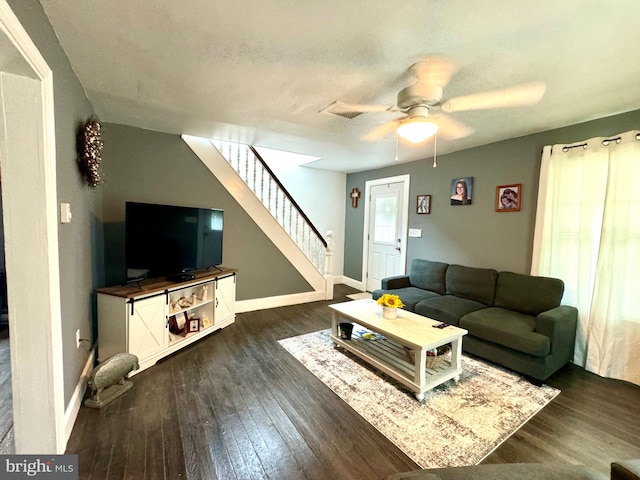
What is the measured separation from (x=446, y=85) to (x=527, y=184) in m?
1.93

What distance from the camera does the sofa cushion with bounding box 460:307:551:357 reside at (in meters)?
2.37

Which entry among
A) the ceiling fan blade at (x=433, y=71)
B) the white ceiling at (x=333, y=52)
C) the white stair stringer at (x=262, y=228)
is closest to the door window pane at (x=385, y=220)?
the white stair stringer at (x=262, y=228)

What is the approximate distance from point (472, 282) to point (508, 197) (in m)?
1.11

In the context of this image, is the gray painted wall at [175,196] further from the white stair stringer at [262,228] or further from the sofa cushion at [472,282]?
the sofa cushion at [472,282]

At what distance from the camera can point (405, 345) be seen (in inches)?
90.2

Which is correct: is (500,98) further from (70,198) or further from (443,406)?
(70,198)

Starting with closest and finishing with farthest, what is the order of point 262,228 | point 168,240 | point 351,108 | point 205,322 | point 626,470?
point 626,470 < point 351,108 < point 168,240 < point 205,322 < point 262,228

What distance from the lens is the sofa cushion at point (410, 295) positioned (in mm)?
3422

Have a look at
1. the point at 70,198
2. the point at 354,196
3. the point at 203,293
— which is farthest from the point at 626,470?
the point at 354,196

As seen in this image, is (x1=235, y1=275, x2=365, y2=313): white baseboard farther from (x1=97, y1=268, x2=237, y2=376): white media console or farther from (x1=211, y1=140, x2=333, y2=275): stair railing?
(x1=97, y1=268, x2=237, y2=376): white media console

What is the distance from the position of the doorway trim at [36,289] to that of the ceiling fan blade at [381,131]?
2.57 meters

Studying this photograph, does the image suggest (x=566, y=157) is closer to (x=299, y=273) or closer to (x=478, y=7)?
(x=478, y=7)

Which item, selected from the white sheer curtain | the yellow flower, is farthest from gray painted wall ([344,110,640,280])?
the yellow flower

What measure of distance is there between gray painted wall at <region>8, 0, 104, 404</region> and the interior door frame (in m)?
4.15
